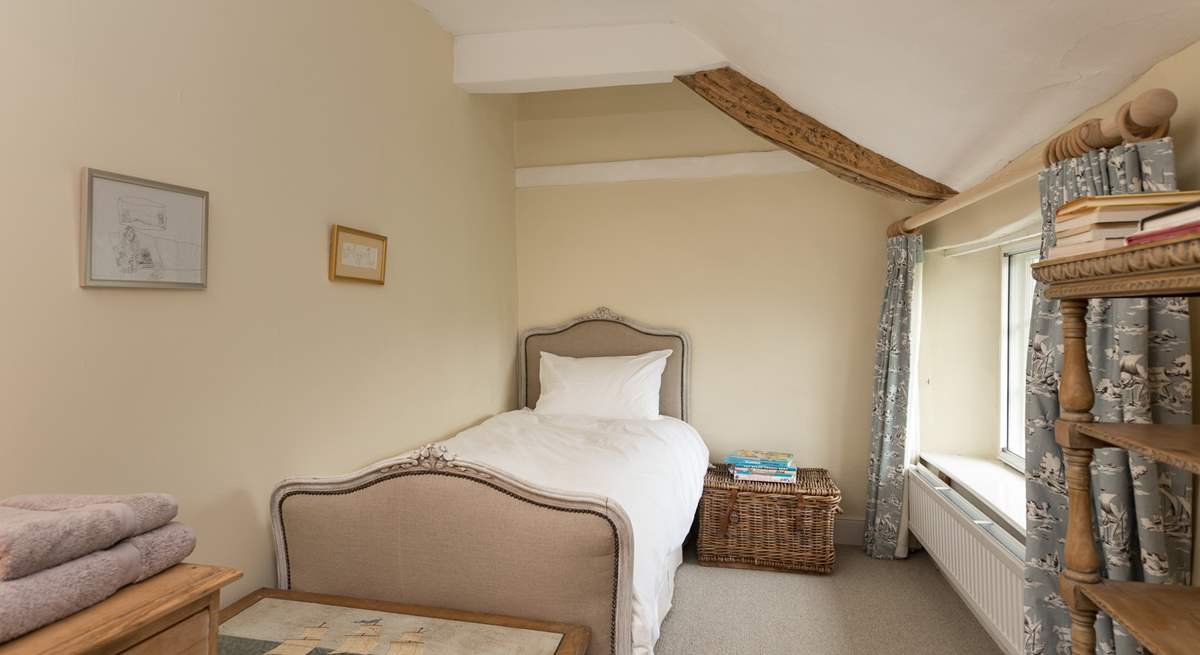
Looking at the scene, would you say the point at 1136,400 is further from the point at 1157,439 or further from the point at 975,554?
the point at 975,554

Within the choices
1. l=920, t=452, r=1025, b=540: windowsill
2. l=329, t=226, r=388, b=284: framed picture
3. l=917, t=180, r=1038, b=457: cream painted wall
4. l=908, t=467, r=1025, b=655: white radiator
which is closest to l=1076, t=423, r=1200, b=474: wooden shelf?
l=908, t=467, r=1025, b=655: white radiator

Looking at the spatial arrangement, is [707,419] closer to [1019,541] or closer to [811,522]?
[811,522]

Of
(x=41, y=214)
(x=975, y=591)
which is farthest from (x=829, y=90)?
(x=41, y=214)

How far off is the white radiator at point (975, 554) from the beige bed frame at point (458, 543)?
1.39m

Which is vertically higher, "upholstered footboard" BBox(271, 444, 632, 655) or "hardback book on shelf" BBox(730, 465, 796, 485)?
"upholstered footboard" BBox(271, 444, 632, 655)

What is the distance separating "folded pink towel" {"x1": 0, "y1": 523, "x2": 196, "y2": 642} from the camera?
955 mm

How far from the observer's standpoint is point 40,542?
3.25 ft

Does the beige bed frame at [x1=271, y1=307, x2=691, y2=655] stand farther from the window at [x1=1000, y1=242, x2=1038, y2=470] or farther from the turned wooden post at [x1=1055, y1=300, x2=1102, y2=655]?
the window at [x1=1000, y1=242, x2=1038, y2=470]

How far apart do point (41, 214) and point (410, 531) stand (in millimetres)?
1200

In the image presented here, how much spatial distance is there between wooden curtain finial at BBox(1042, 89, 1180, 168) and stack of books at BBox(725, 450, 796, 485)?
2196mm

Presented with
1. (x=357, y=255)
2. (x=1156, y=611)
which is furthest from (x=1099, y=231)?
(x=357, y=255)

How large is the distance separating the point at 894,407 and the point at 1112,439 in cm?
229

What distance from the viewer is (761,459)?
12.3ft

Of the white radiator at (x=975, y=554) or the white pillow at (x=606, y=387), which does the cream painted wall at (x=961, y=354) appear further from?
the white pillow at (x=606, y=387)
